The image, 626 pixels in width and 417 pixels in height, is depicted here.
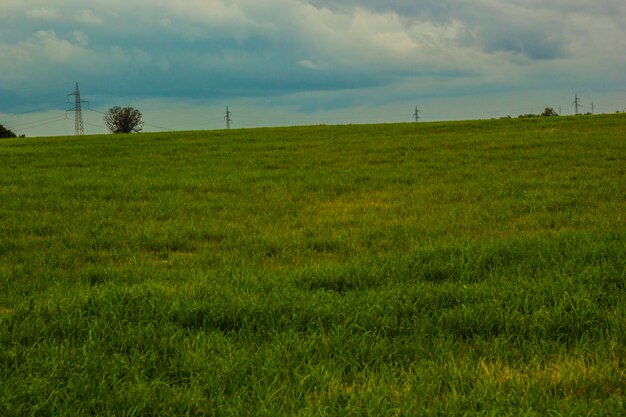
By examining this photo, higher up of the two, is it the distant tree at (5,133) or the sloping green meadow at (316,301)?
the distant tree at (5,133)

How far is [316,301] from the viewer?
5.46 meters

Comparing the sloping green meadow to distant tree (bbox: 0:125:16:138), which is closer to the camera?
the sloping green meadow

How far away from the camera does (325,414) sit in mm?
3508

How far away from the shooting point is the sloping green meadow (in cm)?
383

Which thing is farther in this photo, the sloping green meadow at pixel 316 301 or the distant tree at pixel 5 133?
the distant tree at pixel 5 133

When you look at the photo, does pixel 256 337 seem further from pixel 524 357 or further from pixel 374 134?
pixel 374 134

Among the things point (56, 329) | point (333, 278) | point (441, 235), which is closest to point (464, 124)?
point (441, 235)

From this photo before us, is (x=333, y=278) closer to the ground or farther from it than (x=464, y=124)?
closer to the ground

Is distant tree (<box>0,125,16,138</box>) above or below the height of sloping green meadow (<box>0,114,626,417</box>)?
above

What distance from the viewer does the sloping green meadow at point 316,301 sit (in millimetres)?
3830

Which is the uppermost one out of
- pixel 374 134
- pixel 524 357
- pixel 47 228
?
pixel 374 134

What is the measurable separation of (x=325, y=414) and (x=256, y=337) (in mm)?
1406

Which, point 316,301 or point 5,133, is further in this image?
point 5,133

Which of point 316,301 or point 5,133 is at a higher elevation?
point 5,133
